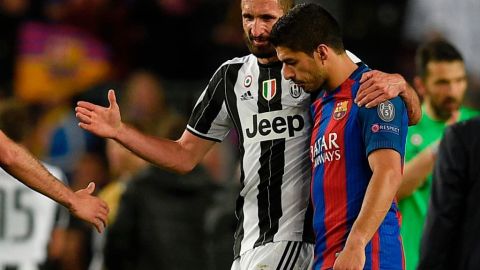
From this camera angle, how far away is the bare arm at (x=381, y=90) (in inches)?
240

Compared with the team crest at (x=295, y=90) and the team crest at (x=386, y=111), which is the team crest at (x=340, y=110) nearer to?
the team crest at (x=386, y=111)

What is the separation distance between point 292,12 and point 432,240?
5.77 ft

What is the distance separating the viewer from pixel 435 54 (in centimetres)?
850

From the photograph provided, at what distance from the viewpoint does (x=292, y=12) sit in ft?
20.4

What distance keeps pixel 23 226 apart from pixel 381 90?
17.3 feet

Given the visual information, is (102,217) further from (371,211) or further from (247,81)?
(371,211)

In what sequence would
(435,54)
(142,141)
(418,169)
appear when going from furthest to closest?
(435,54)
(418,169)
(142,141)

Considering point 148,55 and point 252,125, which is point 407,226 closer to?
point 252,125

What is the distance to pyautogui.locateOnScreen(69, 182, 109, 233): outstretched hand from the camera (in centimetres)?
674

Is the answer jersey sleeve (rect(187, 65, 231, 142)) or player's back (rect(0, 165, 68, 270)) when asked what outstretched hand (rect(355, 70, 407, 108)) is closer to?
jersey sleeve (rect(187, 65, 231, 142))

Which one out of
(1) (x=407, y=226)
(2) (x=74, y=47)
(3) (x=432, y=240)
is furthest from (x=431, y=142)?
(2) (x=74, y=47)

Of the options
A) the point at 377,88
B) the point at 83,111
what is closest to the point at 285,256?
the point at 377,88

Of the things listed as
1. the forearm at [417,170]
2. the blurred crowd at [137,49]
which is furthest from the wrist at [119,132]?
the blurred crowd at [137,49]

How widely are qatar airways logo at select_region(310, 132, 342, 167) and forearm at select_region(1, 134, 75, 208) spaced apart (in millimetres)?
1295
